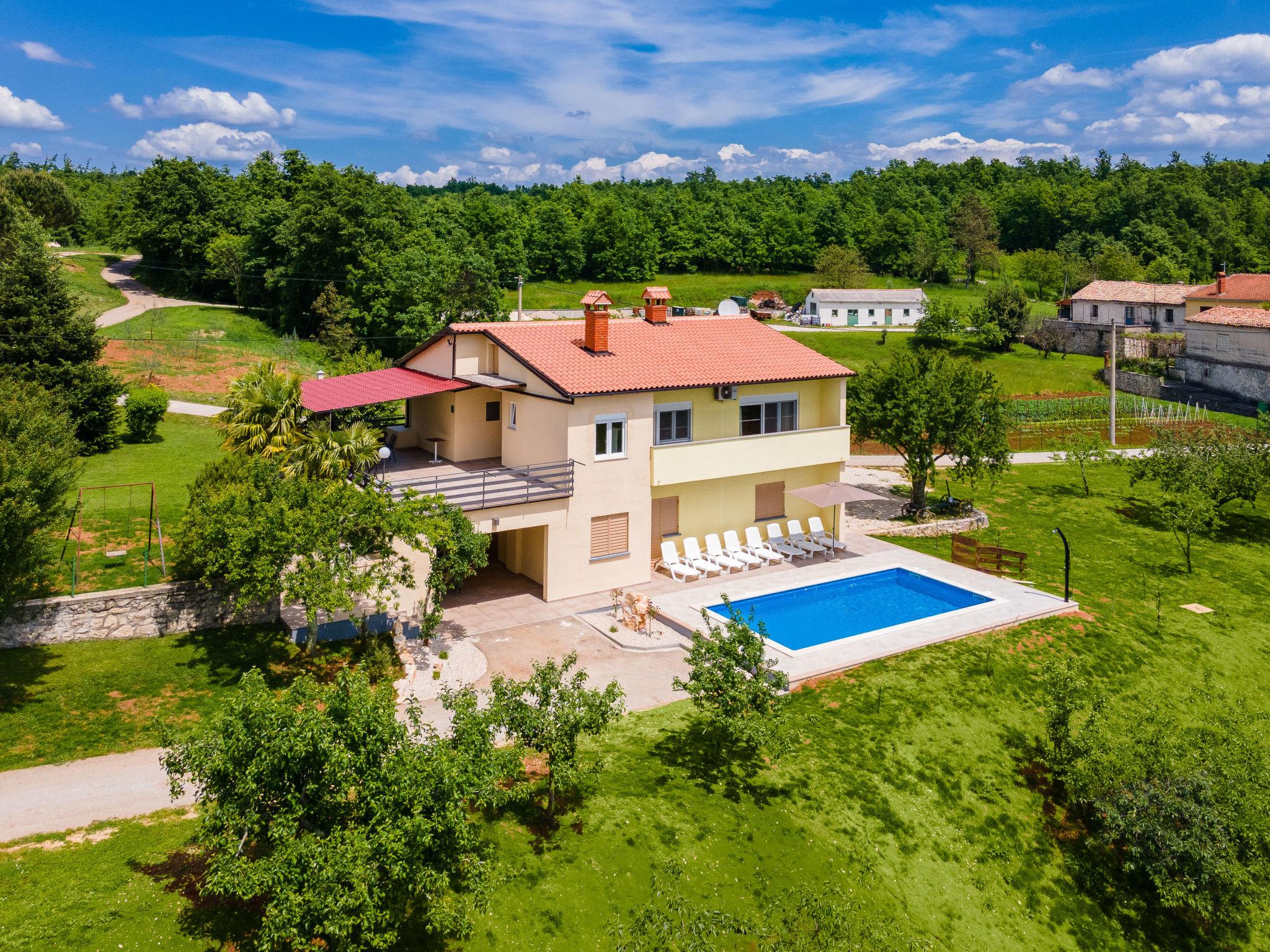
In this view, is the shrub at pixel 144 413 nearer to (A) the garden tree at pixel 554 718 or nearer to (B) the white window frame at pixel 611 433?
(B) the white window frame at pixel 611 433

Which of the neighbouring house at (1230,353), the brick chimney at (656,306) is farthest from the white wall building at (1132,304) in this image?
the brick chimney at (656,306)

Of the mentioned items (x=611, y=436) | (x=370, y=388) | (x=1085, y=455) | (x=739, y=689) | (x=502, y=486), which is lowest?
(x=739, y=689)

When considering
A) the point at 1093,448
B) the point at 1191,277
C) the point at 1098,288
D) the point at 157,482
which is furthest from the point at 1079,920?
the point at 1191,277

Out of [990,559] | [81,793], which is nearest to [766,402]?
[990,559]

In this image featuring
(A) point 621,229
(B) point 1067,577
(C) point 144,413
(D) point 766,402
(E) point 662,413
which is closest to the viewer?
(B) point 1067,577

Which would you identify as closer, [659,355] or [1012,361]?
[659,355]

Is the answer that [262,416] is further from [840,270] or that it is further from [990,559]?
[840,270]
